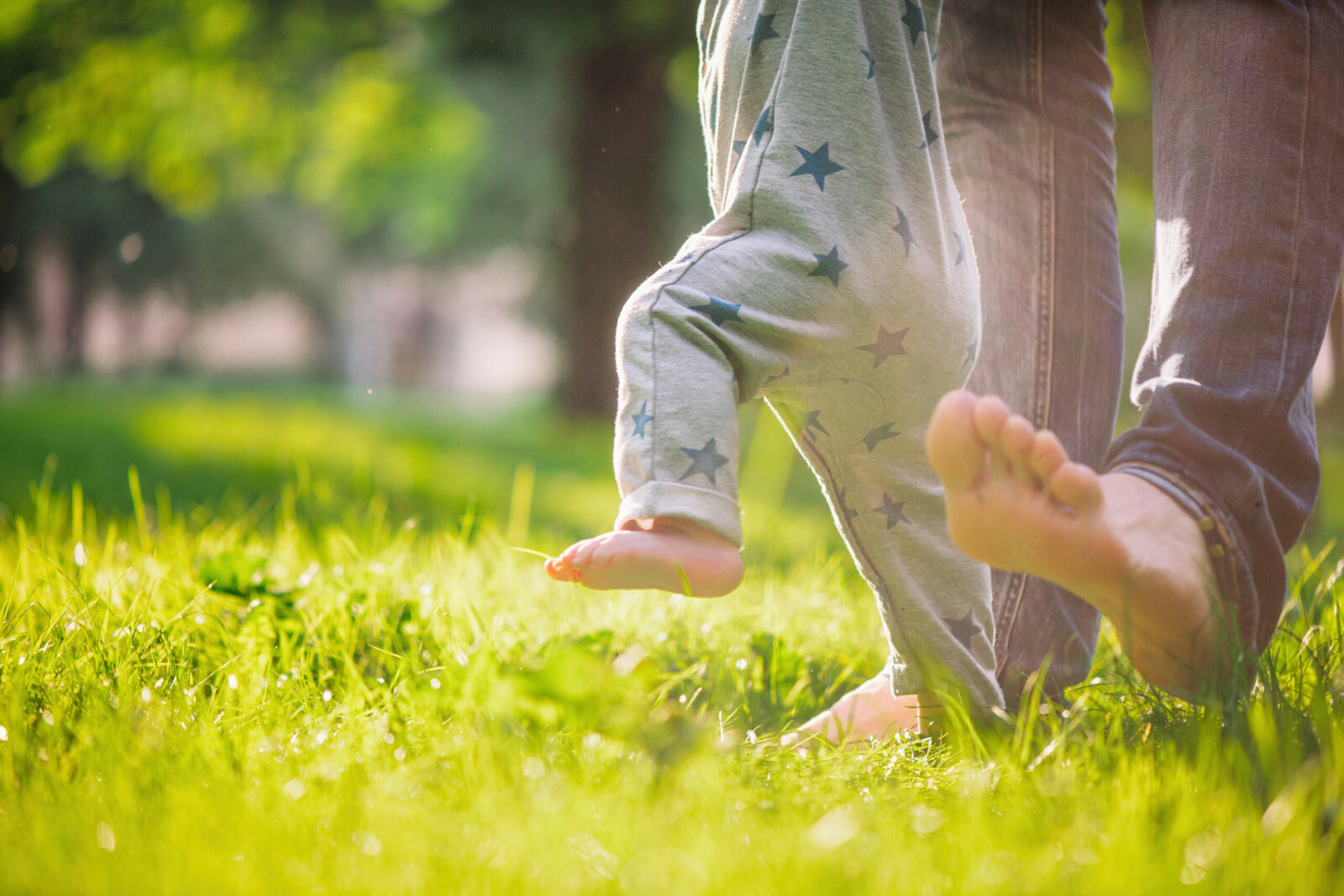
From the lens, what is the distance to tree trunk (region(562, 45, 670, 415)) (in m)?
6.05

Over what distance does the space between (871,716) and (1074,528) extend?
0.45 m

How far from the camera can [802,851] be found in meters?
0.76

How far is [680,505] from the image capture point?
3.10 ft

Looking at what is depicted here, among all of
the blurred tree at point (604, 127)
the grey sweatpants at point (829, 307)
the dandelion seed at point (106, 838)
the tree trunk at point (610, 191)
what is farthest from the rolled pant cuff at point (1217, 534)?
the tree trunk at point (610, 191)

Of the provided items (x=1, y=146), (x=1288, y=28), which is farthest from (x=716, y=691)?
(x=1, y=146)

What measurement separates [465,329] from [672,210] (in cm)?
1957

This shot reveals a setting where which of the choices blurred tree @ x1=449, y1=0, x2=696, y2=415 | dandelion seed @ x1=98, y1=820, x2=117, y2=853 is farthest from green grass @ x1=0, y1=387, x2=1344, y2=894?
blurred tree @ x1=449, y1=0, x2=696, y2=415

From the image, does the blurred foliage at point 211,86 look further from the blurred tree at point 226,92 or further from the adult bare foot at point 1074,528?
the adult bare foot at point 1074,528

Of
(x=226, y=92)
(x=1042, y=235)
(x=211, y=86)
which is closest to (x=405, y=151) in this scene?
(x=226, y=92)

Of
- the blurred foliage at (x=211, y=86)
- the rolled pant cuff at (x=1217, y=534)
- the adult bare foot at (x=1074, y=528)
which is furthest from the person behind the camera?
the blurred foliage at (x=211, y=86)

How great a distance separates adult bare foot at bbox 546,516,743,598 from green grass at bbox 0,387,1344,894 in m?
0.09

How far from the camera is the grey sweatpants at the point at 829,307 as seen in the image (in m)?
0.99

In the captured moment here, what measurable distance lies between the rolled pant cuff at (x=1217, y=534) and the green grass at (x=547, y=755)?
0.39 feet

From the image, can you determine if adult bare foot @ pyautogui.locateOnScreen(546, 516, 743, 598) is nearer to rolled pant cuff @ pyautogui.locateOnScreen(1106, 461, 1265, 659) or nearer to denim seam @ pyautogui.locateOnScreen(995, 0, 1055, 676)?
rolled pant cuff @ pyautogui.locateOnScreen(1106, 461, 1265, 659)
